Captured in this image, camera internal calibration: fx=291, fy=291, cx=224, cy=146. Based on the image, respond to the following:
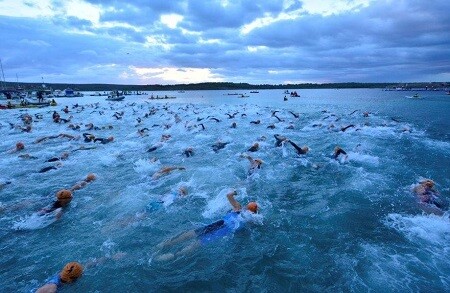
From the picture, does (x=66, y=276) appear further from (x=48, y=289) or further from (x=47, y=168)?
(x=47, y=168)

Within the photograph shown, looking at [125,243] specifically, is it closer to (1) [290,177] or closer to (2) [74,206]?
(2) [74,206]

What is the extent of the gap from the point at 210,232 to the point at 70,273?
332cm

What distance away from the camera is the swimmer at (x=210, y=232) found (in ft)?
23.9

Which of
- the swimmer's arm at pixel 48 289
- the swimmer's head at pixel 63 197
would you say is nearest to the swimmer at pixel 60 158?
the swimmer's head at pixel 63 197

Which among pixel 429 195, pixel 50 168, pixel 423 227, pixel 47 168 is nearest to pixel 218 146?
pixel 50 168

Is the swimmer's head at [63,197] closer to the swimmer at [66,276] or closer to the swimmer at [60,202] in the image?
the swimmer at [60,202]

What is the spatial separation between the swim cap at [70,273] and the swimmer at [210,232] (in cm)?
170

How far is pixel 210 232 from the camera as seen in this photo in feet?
25.4

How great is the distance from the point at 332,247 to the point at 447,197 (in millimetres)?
5832

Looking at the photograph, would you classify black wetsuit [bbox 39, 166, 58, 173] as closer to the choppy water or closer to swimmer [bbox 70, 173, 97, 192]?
the choppy water

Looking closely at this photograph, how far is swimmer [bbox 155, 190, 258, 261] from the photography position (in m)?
7.29

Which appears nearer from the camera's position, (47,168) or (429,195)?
(429,195)

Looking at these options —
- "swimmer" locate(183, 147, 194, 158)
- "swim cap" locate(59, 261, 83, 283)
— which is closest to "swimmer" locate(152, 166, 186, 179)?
"swimmer" locate(183, 147, 194, 158)

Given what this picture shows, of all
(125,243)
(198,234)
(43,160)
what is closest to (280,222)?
(198,234)
